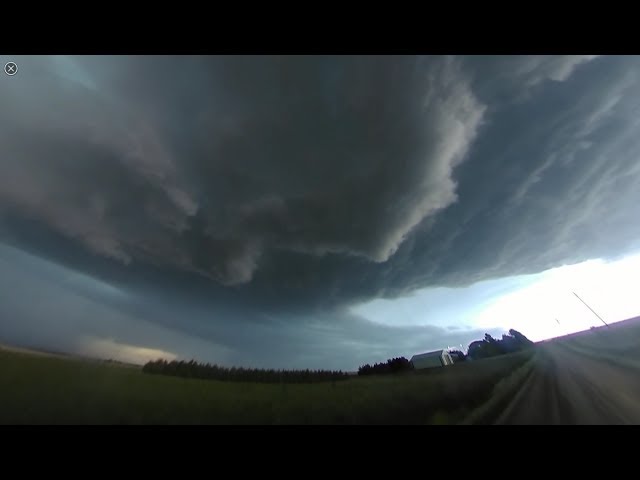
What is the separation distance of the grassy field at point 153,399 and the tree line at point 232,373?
0.43 feet

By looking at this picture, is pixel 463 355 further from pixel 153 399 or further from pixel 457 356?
pixel 153 399

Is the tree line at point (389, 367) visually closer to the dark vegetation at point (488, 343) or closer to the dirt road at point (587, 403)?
the dark vegetation at point (488, 343)

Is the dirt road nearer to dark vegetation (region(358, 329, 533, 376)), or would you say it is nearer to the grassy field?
dark vegetation (region(358, 329, 533, 376))

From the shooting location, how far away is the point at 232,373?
6.04 meters

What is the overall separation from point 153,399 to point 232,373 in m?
1.54

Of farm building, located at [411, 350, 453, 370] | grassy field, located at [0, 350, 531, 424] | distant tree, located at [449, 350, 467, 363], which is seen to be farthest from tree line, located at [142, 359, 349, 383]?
distant tree, located at [449, 350, 467, 363]

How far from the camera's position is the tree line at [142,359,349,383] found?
5656 mm

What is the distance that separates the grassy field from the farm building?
1.30 m

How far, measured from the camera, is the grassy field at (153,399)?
14.7ft
